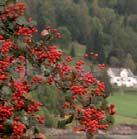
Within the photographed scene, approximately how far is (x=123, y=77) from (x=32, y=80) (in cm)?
14483

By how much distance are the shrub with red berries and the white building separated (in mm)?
136369

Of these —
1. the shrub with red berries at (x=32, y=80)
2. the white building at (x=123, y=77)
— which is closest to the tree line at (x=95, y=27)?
the white building at (x=123, y=77)

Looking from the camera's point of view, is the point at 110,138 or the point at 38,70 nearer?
the point at 38,70

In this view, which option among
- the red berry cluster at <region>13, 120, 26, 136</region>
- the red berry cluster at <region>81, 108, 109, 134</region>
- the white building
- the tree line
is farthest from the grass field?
the red berry cluster at <region>13, 120, 26, 136</region>

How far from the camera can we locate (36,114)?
5641 mm

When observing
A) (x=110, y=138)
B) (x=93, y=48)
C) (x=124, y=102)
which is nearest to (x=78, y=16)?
(x=93, y=48)

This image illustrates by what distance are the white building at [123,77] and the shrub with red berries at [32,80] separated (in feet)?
447

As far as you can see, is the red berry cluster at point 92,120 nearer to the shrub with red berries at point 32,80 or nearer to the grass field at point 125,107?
the shrub with red berries at point 32,80

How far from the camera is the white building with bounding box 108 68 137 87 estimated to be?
14525cm

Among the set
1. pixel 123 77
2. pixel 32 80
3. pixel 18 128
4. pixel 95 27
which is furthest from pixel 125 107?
pixel 18 128

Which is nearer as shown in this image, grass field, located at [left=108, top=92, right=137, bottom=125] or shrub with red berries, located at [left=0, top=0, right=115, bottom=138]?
shrub with red berries, located at [left=0, top=0, right=115, bottom=138]

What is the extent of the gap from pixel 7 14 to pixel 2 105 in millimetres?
1032

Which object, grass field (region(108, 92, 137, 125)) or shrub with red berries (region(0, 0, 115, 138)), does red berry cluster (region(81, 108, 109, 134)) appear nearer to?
shrub with red berries (region(0, 0, 115, 138))

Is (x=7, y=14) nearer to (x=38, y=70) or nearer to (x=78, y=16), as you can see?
(x=38, y=70)
